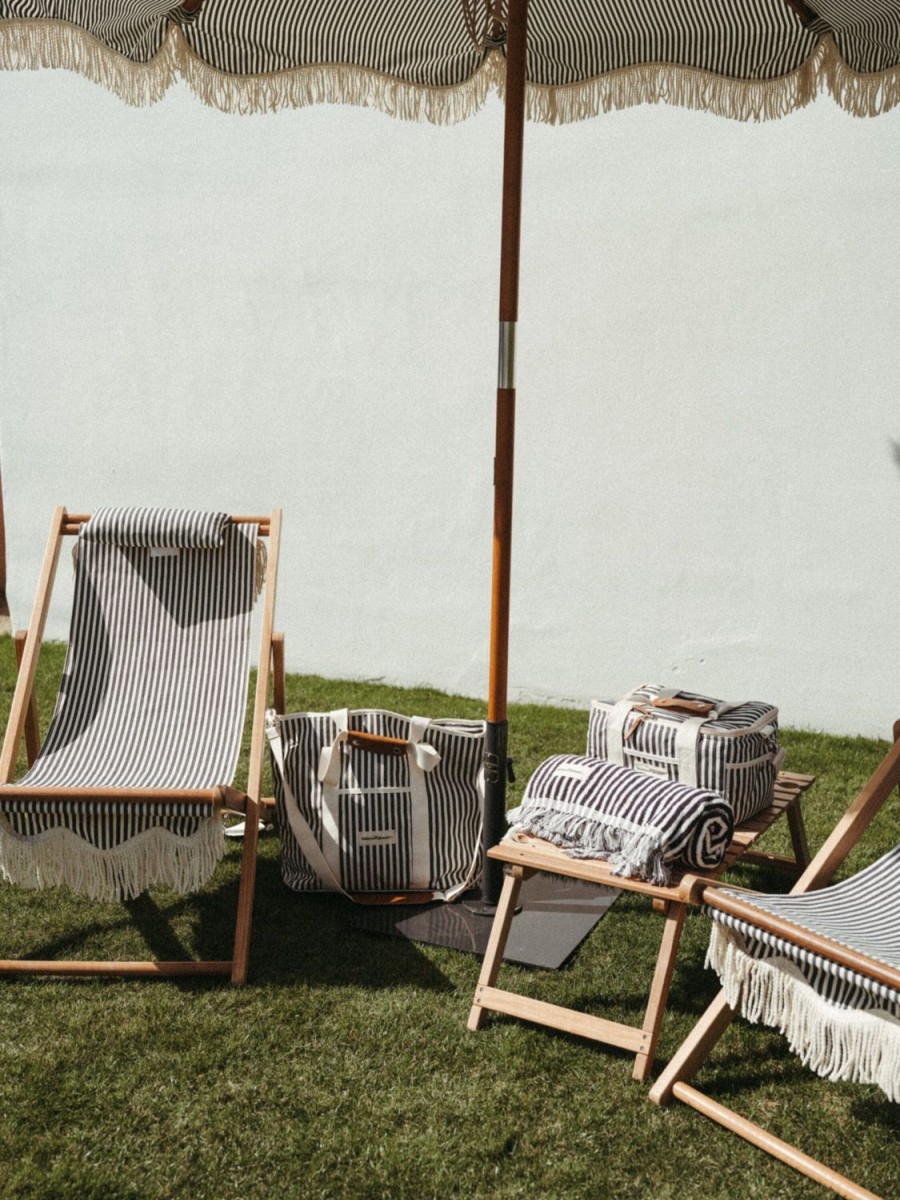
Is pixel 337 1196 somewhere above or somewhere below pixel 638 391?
below

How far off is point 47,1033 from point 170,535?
4.87 ft

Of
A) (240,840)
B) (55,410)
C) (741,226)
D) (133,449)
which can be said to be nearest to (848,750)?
(741,226)

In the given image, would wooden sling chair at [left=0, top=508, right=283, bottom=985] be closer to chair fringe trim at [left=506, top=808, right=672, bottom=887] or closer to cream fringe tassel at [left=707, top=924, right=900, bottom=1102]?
chair fringe trim at [left=506, top=808, right=672, bottom=887]

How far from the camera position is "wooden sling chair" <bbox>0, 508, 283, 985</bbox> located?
291 cm

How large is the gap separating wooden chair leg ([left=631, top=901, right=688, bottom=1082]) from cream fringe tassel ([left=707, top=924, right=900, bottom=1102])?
0.37ft

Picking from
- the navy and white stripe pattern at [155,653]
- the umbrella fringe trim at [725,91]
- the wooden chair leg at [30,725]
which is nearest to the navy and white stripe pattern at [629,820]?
the navy and white stripe pattern at [155,653]

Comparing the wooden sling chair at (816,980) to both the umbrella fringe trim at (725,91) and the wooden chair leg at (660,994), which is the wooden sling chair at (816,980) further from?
the umbrella fringe trim at (725,91)

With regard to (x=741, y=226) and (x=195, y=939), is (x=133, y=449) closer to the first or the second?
(x=741, y=226)

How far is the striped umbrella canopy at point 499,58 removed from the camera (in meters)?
2.96

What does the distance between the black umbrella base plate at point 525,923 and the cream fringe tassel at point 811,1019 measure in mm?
747

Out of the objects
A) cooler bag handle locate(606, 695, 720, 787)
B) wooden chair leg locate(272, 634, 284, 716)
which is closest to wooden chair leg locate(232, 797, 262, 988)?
wooden chair leg locate(272, 634, 284, 716)

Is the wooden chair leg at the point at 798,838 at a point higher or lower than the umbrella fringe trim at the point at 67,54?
lower

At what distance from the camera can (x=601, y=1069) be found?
102 inches

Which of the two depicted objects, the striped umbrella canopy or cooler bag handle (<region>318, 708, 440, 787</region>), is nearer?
the striped umbrella canopy
